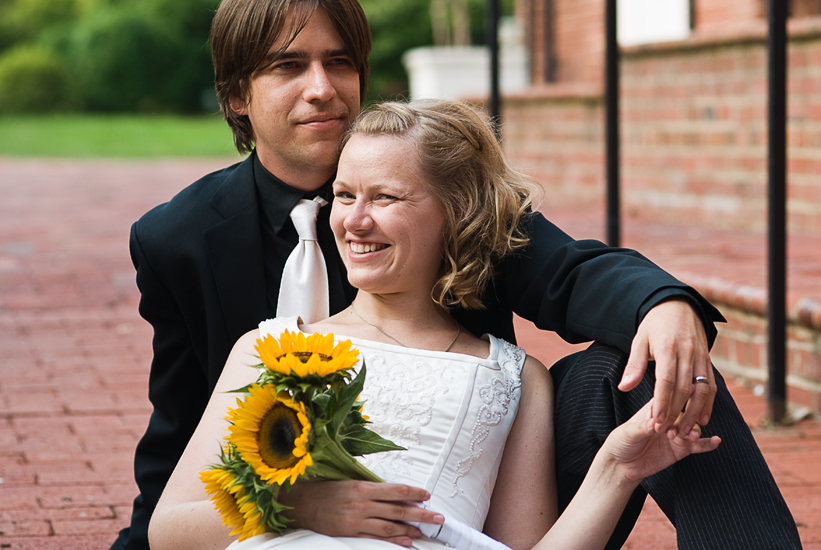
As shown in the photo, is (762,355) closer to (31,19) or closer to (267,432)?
(267,432)

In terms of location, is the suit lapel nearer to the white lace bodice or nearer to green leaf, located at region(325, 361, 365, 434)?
the white lace bodice

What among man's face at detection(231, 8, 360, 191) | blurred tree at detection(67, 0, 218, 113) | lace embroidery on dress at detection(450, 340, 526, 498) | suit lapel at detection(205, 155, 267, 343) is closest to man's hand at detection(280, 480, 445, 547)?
lace embroidery on dress at detection(450, 340, 526, 498)

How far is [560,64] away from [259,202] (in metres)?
9.59

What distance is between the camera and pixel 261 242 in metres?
2.52

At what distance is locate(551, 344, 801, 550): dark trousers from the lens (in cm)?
193

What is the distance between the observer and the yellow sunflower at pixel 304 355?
161 centimetres

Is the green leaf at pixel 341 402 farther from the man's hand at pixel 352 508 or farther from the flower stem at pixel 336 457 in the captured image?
the man's hand at pixel 352 508

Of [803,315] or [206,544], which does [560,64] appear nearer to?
[803,315]

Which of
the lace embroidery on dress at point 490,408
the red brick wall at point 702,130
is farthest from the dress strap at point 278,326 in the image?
the red brick wall at point 702,130

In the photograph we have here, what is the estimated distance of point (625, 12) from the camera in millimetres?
10703

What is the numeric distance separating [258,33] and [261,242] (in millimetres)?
516

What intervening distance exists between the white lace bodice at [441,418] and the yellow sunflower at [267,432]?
388mm

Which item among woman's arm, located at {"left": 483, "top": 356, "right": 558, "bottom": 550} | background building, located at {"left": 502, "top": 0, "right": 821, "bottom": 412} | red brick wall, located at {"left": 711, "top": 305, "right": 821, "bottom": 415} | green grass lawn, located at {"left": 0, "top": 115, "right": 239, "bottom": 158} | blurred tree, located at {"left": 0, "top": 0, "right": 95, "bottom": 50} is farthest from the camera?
blurred tree, located at {"left": 0, "top": 0, "right": 95, "bottom": 50}

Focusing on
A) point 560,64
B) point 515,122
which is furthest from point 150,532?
point 560,64
